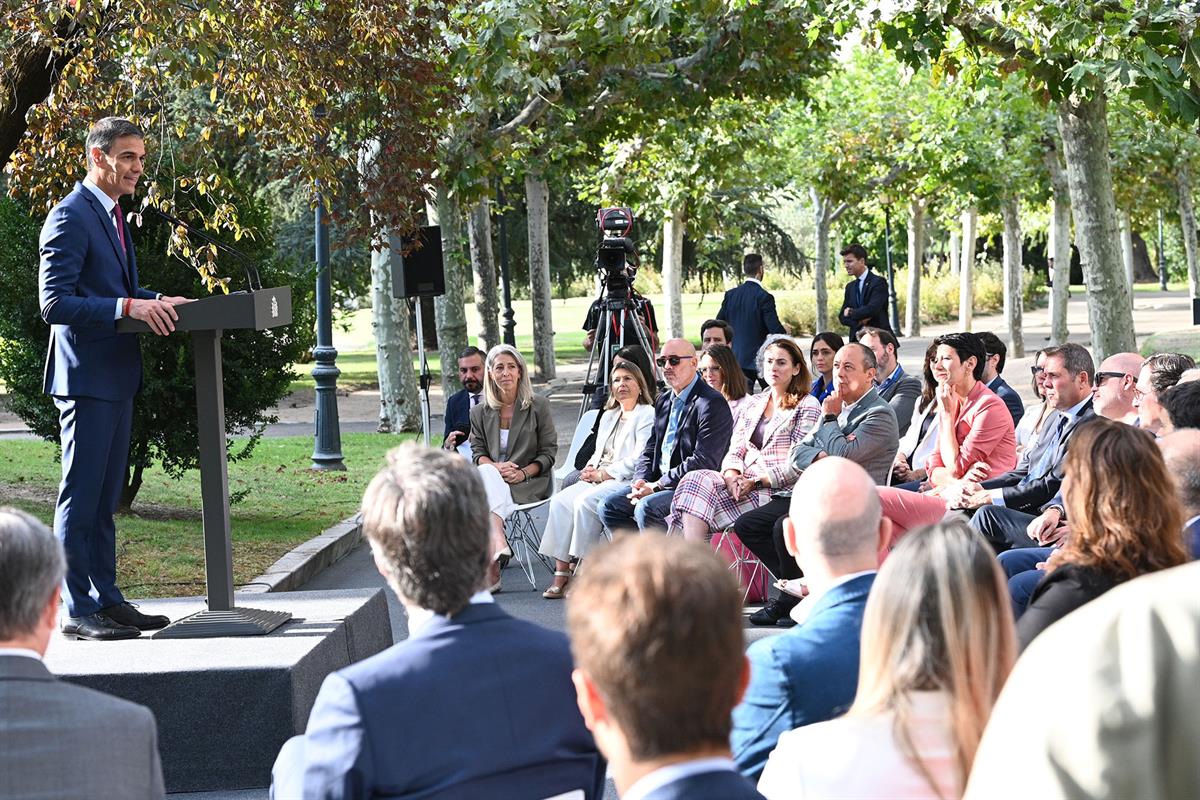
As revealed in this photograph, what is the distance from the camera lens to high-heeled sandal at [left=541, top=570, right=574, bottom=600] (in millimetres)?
8977

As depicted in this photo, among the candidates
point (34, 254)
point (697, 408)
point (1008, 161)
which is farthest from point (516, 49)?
point (1008, 161)

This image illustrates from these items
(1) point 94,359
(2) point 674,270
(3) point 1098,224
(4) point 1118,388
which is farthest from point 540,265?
(1) point 94,359

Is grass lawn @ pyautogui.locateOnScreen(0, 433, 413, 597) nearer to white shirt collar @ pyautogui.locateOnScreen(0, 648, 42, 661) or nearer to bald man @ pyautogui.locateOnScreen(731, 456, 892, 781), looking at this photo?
bald man @ pyautogui.locateOnScreen(731, 456, 892, 781)

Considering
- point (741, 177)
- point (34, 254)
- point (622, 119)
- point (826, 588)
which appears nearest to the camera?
point (826, 588)

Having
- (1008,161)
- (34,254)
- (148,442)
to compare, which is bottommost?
(148,442)

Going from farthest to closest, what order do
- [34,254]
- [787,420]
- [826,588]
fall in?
[34,254], [787,420], [826,588]

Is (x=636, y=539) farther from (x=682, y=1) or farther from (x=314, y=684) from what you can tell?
(x=682, y=1)

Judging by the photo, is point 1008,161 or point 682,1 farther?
point 1008,161

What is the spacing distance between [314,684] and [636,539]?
3.49 meters

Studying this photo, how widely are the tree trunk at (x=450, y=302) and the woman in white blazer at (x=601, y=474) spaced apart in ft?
29.8

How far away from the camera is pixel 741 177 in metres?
33.2

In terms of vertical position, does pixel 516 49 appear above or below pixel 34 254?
above

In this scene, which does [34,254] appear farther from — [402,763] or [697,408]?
[402,763]

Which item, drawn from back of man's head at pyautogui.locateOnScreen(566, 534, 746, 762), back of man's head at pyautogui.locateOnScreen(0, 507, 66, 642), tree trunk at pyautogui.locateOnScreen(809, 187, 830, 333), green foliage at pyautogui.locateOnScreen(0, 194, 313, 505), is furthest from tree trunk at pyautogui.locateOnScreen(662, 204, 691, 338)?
back of man's head at pyautogui.locateOnScreen(566, 534, 746, 762)
